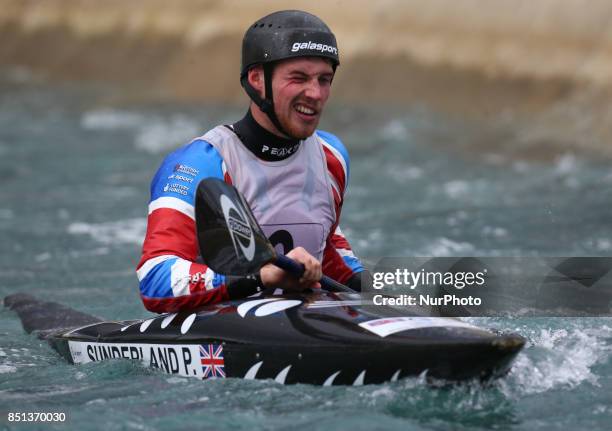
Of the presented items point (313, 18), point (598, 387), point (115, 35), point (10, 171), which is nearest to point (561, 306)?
point (598, 387)

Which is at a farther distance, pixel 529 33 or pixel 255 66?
pixel 529 33

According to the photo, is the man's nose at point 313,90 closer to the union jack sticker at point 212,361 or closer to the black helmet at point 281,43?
the black helmet at point 281,43

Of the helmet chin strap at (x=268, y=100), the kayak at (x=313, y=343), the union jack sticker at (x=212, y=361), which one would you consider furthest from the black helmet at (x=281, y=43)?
the union jack sticker at (x=212, y=361)

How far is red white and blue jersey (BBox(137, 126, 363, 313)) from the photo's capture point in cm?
454

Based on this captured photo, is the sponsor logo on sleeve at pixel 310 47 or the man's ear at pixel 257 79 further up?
the sponsor logo on sleeve at pixel 310 47

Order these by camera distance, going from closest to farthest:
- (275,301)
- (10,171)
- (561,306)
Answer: (275,301)
(561,306)
(10,171)

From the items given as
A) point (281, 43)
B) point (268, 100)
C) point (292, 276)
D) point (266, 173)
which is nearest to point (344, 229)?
point (266, 173)

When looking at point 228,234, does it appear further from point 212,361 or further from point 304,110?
point 304,110

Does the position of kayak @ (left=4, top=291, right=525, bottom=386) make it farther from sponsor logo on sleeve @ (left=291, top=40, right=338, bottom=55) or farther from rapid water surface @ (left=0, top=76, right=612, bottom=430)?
sponsor logo on sleeve @ (left=291, top=40, right=338, bottom=55)

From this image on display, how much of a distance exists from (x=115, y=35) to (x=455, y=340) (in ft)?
56.3

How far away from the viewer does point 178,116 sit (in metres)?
15.9

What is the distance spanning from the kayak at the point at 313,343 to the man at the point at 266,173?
0.11m

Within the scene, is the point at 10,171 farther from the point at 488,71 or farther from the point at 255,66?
the point at 255,66

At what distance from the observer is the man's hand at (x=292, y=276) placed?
14.4 ft
